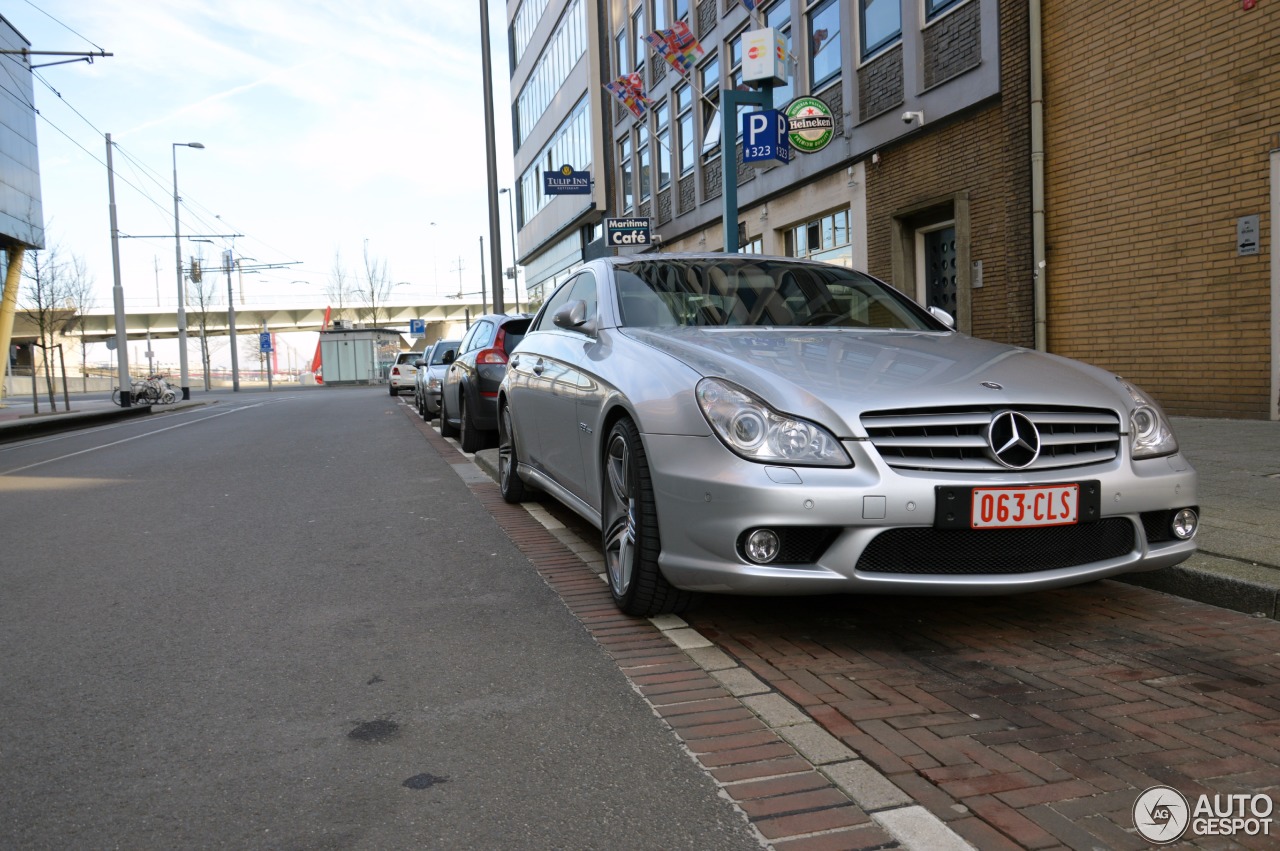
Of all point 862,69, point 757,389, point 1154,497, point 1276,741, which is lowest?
point 1276,741

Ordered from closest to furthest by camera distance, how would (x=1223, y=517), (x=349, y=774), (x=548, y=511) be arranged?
(x=349, y=774), (x=1223, y=517), (x=548, y=511)

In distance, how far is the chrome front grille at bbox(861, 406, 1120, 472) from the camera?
11.3ft

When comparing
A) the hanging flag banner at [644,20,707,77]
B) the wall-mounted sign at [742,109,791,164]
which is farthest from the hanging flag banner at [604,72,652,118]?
the wall-mounted sign at [742,109,791,164]

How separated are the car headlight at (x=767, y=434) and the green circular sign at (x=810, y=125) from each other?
1251 centimetres

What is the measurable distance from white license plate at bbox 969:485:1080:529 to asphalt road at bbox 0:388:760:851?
4.19 feet

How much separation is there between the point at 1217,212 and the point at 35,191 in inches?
1564

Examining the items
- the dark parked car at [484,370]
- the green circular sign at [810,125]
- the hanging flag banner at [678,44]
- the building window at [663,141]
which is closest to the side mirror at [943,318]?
the dark parked car at [484,370]

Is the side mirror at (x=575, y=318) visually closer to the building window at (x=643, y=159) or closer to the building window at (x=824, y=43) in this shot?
the building window at (x=824, y=43)

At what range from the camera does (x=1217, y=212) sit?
977 centimetres

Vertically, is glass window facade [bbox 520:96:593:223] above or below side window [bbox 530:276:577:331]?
above

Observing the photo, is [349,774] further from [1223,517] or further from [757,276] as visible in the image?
[1223,517]

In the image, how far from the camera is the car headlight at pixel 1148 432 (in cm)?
382

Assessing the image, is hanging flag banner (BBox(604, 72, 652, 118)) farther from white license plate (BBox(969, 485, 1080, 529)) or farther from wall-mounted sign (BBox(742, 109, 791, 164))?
white license plate (BBox(969, 485, 1080, 529))

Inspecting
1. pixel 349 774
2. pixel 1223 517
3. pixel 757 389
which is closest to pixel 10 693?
pixel 349 774
